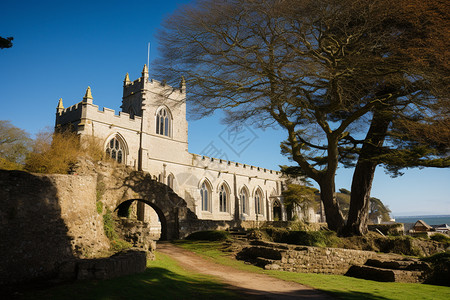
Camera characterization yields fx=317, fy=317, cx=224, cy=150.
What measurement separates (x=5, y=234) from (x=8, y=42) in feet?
14.5

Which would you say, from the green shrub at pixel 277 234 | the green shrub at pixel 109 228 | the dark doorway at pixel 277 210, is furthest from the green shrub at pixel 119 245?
the dark doorway at pixel 277 210

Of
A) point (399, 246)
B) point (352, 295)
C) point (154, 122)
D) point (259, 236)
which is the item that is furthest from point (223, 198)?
point (352, 295)

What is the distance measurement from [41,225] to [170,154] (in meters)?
20.7

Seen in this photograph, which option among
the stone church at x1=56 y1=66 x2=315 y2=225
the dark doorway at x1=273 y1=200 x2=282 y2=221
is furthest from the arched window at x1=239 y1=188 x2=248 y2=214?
the dark doorway at x1=273 y1=200 x2=282 y2=221

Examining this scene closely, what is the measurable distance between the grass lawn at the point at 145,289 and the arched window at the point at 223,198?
2483 cm

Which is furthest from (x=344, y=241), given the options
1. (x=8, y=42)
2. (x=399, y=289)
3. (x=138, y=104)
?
(x=138, y=104)

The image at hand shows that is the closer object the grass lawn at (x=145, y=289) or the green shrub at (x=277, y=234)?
the grass lawn at (x=145, y=289)

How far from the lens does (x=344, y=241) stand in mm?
15469

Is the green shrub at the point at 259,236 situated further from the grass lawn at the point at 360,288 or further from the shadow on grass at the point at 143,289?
the shadow on grass at the point at 143,289

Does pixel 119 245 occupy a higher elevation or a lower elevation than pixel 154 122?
lower

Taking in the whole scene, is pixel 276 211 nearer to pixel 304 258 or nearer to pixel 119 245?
pixel 304 258

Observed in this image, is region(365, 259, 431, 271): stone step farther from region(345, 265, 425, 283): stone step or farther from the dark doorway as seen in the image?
the dark doorway

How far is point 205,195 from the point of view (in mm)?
32500

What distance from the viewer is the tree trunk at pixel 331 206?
15515 millimetres
